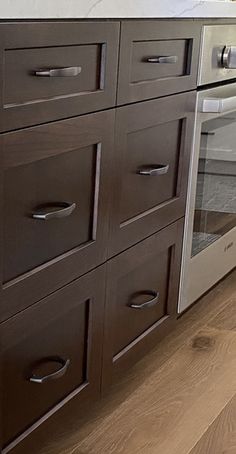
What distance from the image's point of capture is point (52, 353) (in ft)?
4.74

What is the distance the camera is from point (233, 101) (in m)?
2.04

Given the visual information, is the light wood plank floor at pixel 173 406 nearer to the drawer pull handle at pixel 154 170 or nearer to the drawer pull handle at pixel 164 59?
the drawer pull handle at pixel 154 170

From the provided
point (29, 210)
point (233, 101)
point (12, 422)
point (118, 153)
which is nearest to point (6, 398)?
point (12, 422)

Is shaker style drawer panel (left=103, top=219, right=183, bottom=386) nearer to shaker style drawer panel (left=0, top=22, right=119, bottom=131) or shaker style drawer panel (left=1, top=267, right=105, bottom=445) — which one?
shaker style drawer panel (left=1, top=267, right=105, bottom=445)

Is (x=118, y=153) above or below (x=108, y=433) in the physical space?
above

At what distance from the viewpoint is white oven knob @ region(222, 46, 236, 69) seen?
2.04 metres

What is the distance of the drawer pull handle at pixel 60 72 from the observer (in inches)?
48.0

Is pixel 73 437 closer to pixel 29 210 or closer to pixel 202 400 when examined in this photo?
pixel 202 400

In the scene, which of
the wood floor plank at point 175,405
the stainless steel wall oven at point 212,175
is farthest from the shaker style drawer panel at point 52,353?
the stainless steel wall oven at point 212,175

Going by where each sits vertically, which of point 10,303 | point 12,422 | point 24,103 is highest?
point 24,103

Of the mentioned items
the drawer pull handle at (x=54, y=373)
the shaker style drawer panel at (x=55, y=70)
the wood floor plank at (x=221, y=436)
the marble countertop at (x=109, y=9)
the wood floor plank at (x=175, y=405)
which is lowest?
the wood floor plank at (x=221, y=436)

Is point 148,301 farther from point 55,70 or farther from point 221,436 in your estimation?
point 55,70

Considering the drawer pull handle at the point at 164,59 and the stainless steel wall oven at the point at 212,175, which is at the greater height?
the drawer pull handle at the point at 164,59

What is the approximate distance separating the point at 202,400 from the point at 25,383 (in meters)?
0.64
